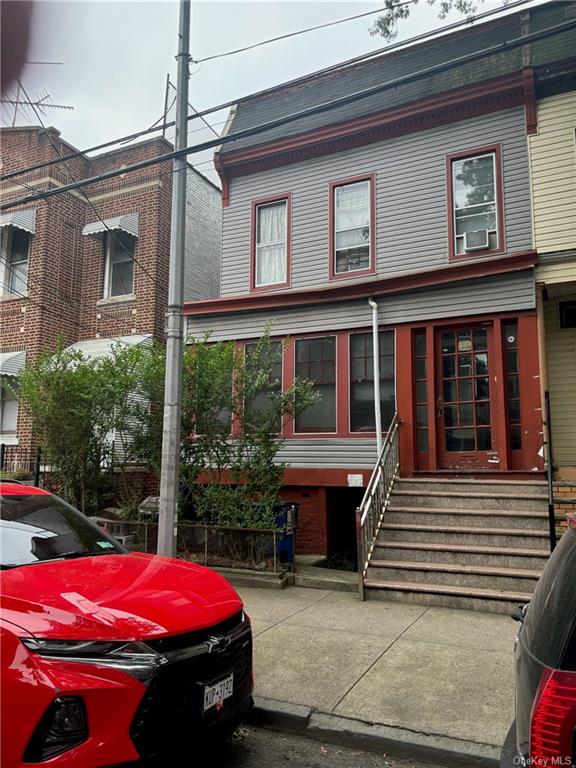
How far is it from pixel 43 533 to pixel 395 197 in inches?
354

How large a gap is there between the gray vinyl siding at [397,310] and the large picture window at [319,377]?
333mm

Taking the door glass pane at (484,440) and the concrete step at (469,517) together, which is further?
the door glass pane at (484,440)

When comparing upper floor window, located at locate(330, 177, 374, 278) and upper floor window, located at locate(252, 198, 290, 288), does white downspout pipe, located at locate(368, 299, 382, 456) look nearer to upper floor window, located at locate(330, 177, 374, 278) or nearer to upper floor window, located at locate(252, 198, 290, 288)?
upper floor window, located at locate(330, 177, 374, 278)

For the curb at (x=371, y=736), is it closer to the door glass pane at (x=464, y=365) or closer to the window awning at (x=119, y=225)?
the door glass pane at (x=464, y=365)

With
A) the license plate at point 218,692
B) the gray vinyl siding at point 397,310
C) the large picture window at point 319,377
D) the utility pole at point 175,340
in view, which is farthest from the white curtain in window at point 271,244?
the license plate at point 218,692

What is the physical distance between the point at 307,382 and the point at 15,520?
226 inches

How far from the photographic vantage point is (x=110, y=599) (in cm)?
313

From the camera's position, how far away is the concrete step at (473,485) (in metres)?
8.43

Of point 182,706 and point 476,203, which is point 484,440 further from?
point 182,706

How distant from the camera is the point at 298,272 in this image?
1148cm

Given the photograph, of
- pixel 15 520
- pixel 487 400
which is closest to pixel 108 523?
pixel 15 520

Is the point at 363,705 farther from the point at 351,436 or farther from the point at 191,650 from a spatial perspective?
the point at 351,436

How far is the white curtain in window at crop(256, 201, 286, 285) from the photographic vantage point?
11.9 meters

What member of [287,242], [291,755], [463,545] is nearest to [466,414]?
[463,545]
